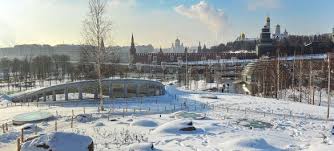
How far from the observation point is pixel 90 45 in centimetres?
4488

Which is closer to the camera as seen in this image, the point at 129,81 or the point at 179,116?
the point at 179,116

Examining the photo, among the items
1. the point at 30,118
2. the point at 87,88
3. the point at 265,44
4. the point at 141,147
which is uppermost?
the point at 265,44

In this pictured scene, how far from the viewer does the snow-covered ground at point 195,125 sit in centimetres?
2443

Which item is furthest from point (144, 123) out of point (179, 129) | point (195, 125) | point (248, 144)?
point (248, 144)

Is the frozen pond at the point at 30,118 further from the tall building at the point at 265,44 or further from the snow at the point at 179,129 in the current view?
the tall building at the point at 265,44

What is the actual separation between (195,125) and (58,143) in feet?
47.5

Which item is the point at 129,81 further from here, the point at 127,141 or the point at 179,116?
the point at 127,141

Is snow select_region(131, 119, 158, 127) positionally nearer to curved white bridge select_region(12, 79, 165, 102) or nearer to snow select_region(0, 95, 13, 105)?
curved white bridge select_region(12, 79, 165, 102)

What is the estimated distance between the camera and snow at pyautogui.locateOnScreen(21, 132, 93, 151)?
1770 centimetres

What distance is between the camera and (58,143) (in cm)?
1794

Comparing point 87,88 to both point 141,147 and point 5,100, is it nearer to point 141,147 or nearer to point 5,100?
point 5,100

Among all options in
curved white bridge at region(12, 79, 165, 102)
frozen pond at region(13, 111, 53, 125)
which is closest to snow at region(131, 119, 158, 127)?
frozen pond at region(13, 111, 53, 125)

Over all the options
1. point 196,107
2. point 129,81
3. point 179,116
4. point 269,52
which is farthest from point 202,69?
point 179,116

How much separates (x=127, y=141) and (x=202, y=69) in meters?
112
